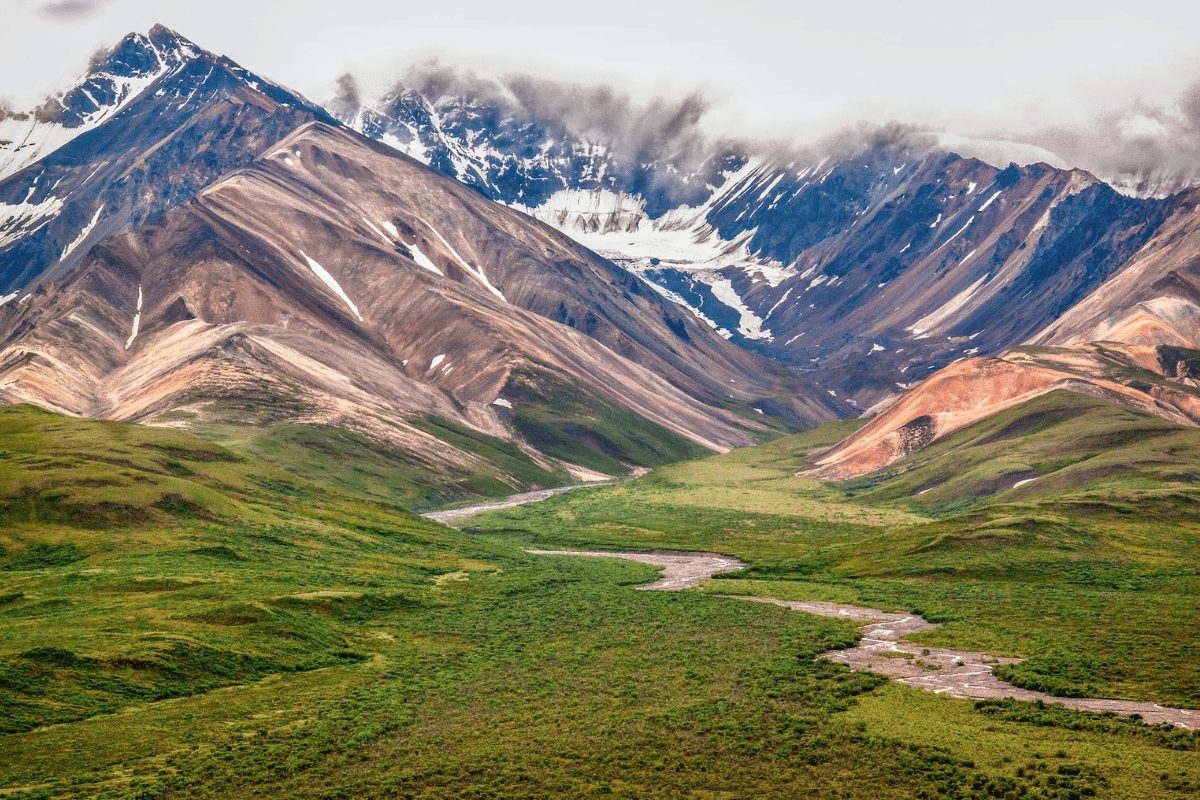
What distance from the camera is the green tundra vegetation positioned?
46.8 metres

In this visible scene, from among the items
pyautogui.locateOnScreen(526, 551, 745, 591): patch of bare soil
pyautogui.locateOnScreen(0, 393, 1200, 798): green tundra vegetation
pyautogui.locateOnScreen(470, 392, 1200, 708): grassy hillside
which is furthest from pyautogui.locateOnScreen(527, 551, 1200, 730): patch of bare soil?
pyautogui.locateOnScreen(526, 551, 745, 591): patch of bare soil

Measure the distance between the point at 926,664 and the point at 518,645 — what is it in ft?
93.5

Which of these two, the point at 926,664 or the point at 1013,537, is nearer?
the point at 926,664

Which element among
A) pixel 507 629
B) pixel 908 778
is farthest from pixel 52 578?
pixel 908 778

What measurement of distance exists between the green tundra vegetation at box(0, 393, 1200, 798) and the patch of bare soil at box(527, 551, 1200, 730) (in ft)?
5.57

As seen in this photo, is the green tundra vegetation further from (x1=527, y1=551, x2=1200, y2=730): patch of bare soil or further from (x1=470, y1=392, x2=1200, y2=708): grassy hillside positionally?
(x1=527, y1=551, x2=1200, y2=730): patch of bare soil

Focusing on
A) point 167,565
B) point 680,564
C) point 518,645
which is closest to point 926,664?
point 518,645

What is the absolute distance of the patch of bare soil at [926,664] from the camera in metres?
52.3

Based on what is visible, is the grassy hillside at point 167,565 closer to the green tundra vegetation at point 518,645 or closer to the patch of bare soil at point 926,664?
the green tundra vegetation at point 518,645

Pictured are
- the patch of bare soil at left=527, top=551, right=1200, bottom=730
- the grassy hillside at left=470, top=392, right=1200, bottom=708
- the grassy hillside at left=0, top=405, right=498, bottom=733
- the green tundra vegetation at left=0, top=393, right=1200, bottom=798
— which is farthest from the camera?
the grassy hillside at left=470, top=392, right=1200, bottom=708

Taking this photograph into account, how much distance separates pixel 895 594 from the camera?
92125 millimetres

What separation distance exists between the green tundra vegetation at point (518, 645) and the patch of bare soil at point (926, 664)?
1697 millimetres

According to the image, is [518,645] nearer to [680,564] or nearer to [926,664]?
A: [926,664]

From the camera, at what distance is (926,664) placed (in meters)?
64.3
